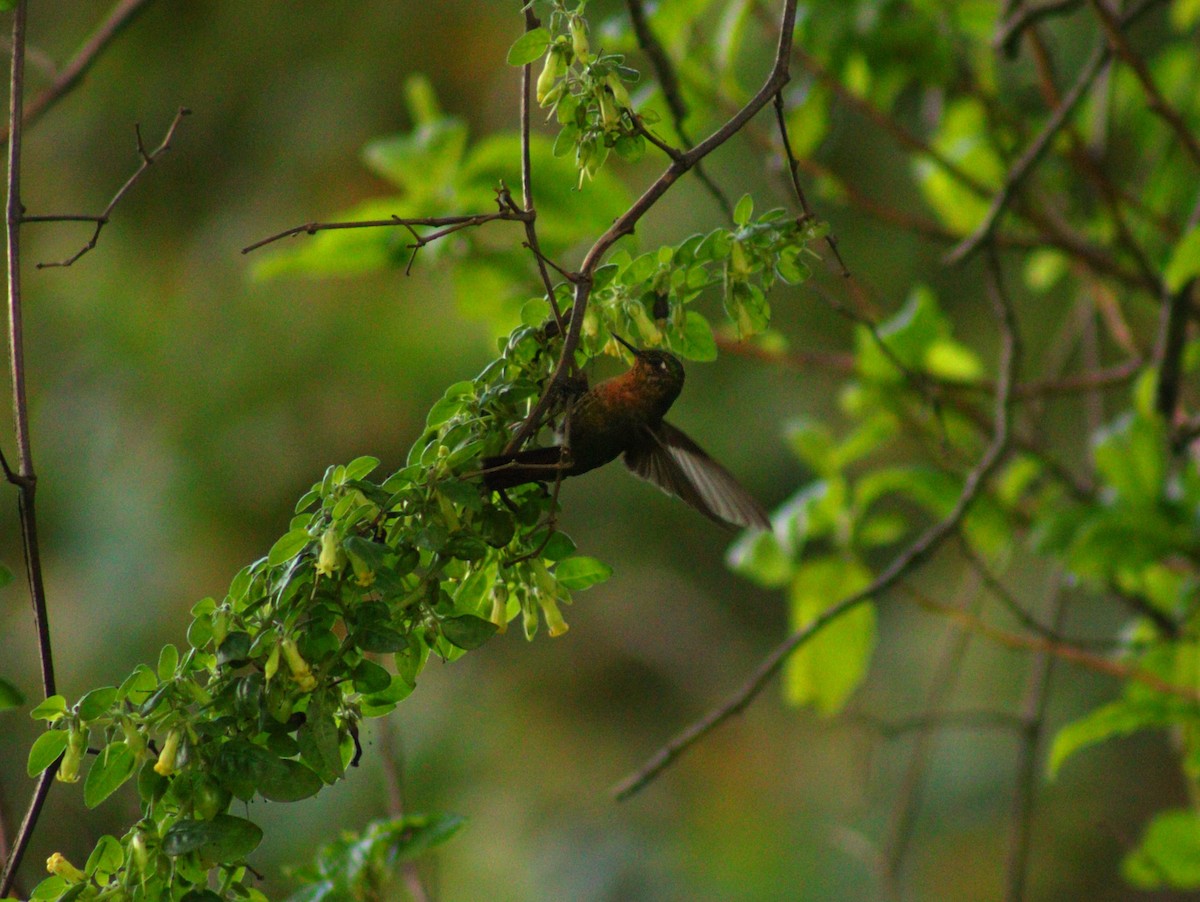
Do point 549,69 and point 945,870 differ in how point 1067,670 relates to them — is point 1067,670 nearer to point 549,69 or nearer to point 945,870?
point 945,870

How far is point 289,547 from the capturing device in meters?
1.00

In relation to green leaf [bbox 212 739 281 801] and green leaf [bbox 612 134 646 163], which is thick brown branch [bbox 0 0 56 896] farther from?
green leaf [bbox 612 134 646 163]

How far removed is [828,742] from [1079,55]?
2990 mm

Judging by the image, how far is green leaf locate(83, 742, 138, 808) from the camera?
0.99 metres

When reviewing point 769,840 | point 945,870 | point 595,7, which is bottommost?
point 945,870

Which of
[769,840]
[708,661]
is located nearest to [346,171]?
[708,661]

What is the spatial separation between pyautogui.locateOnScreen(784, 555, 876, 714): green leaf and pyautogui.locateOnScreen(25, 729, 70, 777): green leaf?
4.92 ft

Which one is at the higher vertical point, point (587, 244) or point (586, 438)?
point (587, 244)

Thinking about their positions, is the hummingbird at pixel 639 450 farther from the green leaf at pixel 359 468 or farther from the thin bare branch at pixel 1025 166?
the thin bare branch at pixel 1025 166

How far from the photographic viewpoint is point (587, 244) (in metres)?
2.37

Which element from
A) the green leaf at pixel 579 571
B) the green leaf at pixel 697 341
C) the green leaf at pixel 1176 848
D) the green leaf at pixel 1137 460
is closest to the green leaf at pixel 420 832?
the green leaf at pixel 579 571

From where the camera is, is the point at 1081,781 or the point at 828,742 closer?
the point at 1081,781

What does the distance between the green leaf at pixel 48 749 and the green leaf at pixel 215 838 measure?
13cm

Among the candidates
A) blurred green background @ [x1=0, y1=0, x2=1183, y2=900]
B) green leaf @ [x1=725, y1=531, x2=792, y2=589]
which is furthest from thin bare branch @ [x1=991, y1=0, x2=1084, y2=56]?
blurred green background @ [x1=0, y1=0, x2=1183, y2=900]
